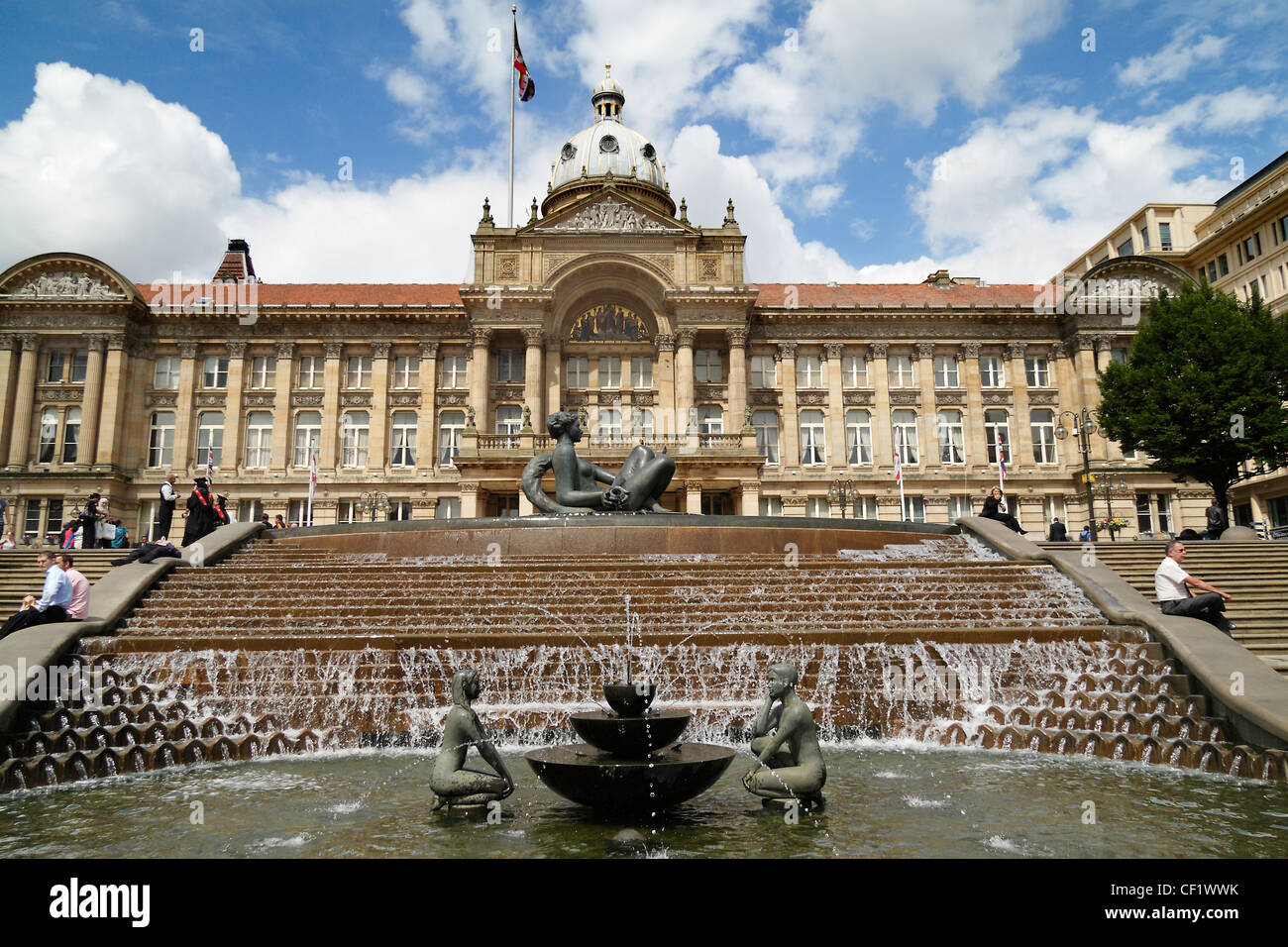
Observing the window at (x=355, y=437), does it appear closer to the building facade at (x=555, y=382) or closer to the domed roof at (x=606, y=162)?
the building facade at (x=555, y=382)

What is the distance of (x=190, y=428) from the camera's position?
4931 cm

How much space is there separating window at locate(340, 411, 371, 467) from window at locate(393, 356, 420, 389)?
9.37ft

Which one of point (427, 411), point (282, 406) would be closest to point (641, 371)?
point (427, 411)

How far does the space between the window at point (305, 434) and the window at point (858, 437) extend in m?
31.2

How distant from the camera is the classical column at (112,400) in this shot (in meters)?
47.2

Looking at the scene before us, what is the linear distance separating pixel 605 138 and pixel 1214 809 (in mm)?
60583

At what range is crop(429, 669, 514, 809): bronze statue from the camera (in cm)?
711

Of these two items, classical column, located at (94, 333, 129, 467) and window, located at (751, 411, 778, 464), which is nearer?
classical column, located at (94, 333, 129, 467)

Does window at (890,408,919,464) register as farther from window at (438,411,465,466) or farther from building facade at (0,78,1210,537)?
window at (438,411,465,466)

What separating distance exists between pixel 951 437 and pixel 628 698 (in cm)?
4789

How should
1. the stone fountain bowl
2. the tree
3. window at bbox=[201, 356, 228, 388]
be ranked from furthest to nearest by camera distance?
window at bbox=[201, 356, 228, 388]
the tree
the stone fountain bowl

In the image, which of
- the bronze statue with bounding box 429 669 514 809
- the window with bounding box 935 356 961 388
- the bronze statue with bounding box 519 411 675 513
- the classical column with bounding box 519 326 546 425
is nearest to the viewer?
the bronze statue with bounding box 429 669 514 809

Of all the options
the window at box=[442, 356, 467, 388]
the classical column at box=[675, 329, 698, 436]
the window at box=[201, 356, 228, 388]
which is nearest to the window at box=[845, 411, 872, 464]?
the classical column at box=[675, 329, 698, 436]
